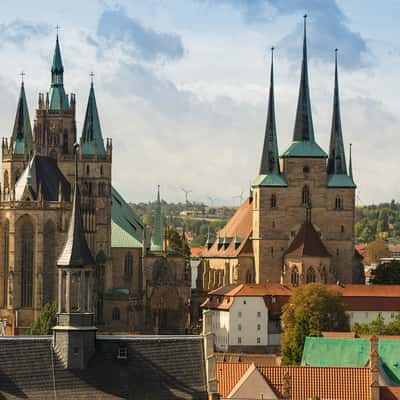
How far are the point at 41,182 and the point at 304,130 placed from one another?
36653 millimetres

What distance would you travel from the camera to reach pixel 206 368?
218 ft

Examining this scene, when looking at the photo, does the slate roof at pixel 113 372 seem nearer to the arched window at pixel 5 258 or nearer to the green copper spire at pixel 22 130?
the arched window at pixel 5 258

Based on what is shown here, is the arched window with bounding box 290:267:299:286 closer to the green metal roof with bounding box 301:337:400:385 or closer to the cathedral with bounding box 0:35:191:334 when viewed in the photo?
the cathedral with bounding box 0:35:191:334

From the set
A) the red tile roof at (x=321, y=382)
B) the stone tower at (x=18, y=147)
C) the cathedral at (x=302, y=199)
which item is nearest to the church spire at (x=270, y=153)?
the cathedral at (x=302, y=199)

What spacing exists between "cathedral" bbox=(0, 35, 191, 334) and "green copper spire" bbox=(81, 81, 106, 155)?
0.11m

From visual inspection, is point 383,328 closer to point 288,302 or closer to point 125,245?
point 288,302

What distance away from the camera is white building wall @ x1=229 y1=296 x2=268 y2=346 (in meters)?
174

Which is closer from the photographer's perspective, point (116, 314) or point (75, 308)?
point (75, 308)

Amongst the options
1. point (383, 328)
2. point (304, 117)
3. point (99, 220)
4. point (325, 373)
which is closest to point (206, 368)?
point (325, 373)

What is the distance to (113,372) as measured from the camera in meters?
66.9

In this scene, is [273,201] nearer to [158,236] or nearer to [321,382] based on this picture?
[158,236]

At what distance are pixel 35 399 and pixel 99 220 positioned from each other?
378 ft

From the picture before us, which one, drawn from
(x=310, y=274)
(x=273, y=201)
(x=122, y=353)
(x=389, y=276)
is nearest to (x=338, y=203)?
(x=273, y=201)

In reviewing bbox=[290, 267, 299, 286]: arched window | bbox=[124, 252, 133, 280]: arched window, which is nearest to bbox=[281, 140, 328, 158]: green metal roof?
bbox=[290, 267, 299, 286]: arched window
